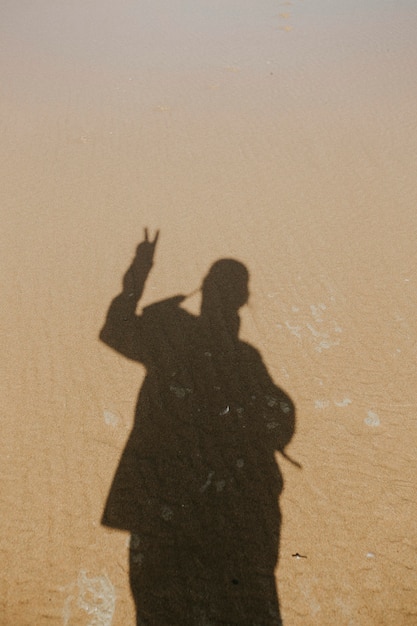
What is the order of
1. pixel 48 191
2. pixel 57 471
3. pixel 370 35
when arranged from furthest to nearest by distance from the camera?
pixel 370 35 < pixel 48 191 < pixel 57 471

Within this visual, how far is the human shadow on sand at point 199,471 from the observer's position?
2.80 metres

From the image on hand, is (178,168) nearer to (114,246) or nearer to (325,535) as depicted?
(114,246)

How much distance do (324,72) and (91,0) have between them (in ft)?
41.5

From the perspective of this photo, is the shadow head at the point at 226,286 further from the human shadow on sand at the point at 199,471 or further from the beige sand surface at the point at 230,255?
the beige sand surface at the point at 230,255

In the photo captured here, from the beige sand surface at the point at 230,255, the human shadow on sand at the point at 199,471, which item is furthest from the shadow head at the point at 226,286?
the beige sand surface at the point at 230,255

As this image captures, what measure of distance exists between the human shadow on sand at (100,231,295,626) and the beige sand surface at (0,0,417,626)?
0.14m

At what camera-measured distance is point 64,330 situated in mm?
4695

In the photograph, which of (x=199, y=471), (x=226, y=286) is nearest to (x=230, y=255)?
(x=226, y=286)

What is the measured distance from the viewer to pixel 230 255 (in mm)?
5672

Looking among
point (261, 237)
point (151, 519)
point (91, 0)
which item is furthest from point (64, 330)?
point (91, 0)

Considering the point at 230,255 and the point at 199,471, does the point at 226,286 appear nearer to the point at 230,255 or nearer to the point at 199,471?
the point at 230,255

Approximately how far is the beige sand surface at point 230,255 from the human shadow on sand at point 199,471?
143mm

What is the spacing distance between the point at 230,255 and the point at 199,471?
326 centimetres

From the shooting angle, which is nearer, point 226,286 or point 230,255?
point 226,286
